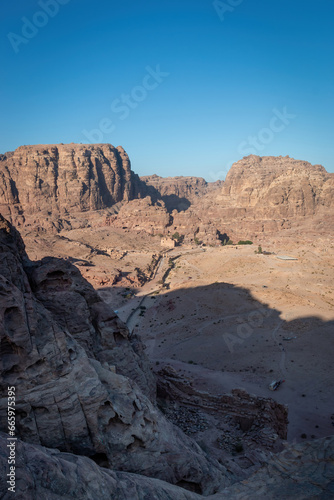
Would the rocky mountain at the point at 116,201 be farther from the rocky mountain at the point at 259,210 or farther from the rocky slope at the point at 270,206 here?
the rocky mountain at the point at 259,210

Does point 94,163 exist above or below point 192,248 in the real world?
above

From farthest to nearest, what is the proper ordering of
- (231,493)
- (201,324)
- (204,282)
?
(204,282) → (201,324) → (231,493)

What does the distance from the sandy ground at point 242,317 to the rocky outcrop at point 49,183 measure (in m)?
35.6

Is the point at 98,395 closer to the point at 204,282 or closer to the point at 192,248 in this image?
the point at 204,282

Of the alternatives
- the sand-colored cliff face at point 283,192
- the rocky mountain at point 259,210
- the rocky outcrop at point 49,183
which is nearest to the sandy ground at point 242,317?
the rocky mountain at point 259,210

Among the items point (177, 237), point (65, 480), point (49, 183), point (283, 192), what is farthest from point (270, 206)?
point (65, 480)

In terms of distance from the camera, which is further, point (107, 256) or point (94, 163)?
point (94, 163)

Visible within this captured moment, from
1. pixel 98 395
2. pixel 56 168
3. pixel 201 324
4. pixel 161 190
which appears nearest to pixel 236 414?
pixel 98 395

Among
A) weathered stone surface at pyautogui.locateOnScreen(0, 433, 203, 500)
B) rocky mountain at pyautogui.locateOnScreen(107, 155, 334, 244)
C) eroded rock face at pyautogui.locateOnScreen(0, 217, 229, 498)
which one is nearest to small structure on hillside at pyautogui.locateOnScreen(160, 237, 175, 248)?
rocky mountain at pyautogui.locateOnScreen(107, 155, 334, 244)

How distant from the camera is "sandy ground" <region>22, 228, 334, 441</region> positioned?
21.3 m

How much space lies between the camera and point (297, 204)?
346 feet

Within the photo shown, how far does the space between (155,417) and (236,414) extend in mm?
8999

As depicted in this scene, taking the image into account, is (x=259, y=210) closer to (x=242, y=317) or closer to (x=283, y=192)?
(x=283, y=192)

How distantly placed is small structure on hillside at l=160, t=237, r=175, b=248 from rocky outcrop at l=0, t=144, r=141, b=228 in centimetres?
3606
